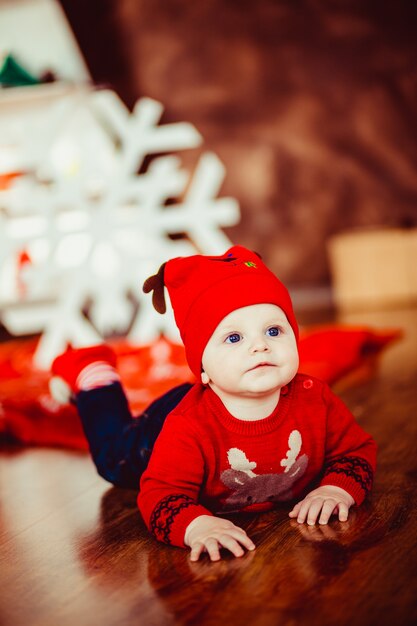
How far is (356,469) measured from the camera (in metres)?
0.96

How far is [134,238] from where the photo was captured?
321 cm

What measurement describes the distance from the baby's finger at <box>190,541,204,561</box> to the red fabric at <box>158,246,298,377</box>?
21 cm

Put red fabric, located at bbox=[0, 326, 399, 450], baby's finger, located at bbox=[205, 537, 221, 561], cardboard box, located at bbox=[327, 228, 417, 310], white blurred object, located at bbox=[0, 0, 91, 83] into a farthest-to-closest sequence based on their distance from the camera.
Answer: cardboard box, located at bbox=[327, 228, 417, 310]
white blurred object, located at bbox=[0, 0, 91, 83]
red fabric, located at bbox=[0, 326, 399, 450]
baby's finger, located at bbox=[205, 537, 221, 561]

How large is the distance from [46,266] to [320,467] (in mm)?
2024

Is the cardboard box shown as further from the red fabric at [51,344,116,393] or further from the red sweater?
the red sweater

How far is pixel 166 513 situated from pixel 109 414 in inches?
13.6

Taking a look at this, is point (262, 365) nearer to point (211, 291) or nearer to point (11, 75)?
point (211, 291)

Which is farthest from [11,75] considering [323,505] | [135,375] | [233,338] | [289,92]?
[323,505]

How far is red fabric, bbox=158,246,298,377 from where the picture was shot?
897mm

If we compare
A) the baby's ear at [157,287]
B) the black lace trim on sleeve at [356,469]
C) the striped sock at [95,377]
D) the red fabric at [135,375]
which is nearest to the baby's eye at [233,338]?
the baby's ear at [157,287]

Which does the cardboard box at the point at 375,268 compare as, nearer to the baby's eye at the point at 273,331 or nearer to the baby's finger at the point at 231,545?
the baby's eye at the point at 273,331

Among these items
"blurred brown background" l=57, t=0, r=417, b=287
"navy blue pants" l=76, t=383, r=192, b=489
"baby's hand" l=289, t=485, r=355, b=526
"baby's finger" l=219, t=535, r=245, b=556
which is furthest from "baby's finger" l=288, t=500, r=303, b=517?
"blurred brown background" l=57, t=0, r=417, b=287

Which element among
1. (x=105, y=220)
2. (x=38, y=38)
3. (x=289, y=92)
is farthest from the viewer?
(x=289, y=92)

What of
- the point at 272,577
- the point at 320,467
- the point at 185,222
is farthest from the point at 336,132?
the point at 272,577
